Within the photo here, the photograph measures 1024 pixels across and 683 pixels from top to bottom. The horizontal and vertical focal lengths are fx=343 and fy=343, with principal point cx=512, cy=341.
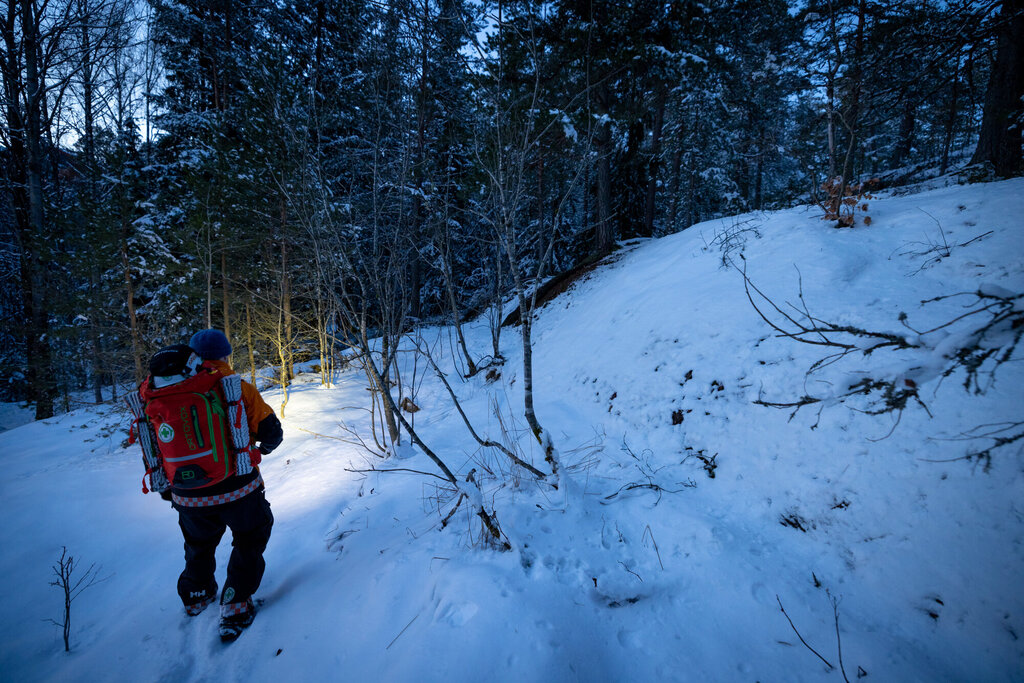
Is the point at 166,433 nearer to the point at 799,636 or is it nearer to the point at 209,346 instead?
the point at 209,346

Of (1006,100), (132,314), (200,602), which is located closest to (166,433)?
(200,602)

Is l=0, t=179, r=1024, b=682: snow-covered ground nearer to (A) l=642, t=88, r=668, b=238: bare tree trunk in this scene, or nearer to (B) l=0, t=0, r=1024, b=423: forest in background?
(B) l=0, t=0, r=1024, b=423: forest in background

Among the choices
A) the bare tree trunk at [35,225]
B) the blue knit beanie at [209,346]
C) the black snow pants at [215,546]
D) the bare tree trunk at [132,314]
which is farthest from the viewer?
the bare tree trunk at [35,225]

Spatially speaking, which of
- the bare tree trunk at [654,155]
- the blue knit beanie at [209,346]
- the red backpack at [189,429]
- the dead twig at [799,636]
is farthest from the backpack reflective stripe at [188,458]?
the bare tree trunk at [654,155]

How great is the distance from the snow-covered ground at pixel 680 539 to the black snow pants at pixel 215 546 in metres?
0.23

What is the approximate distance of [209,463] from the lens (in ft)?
7.13

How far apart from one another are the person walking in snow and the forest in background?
65.1 inches

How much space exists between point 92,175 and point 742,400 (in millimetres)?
13346

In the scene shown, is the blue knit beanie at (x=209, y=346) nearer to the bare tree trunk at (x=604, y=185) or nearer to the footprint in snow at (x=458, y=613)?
the footprint in snow at (x=458, y=613)

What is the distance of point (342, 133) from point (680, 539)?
13.7 m

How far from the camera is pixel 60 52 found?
8.80 meters

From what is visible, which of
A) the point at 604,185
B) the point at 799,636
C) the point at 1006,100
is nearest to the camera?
the point at 799,636

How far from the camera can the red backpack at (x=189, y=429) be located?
2.12 m

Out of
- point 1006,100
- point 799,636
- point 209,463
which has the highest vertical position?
point 1006,100
